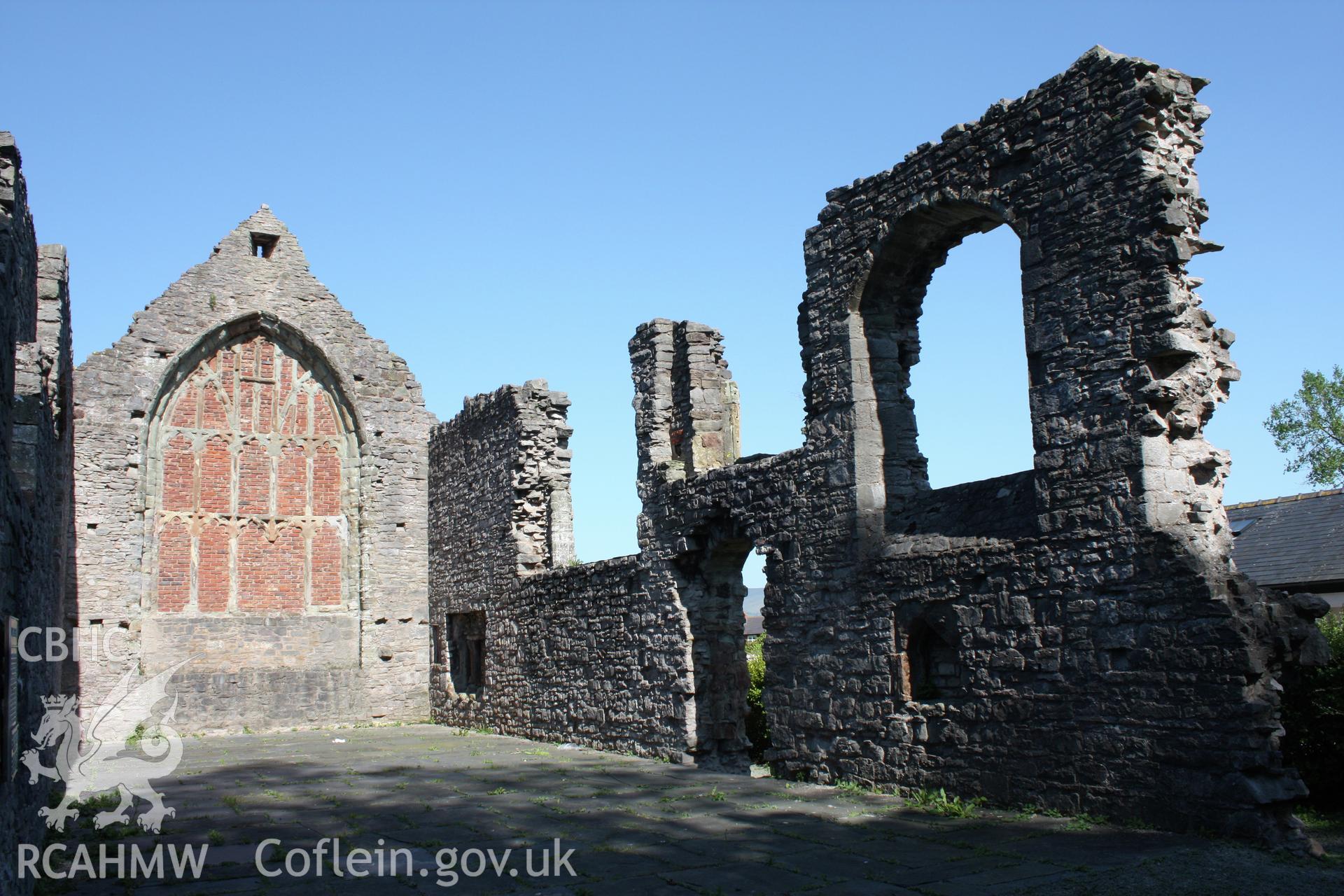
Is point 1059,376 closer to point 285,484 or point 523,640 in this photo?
point 523,640

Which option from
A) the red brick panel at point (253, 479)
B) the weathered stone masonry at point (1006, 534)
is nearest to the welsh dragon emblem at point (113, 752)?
the red brick panel at point (253, 479)

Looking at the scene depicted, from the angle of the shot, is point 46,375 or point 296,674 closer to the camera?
point 46,375

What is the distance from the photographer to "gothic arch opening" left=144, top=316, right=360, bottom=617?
17000 millimetres

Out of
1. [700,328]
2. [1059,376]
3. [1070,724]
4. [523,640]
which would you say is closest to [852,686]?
[1070,724]

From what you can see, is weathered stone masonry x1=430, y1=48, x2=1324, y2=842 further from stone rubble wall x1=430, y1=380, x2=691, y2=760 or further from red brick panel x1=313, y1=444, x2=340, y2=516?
red brick panel x1=313, y1=444, x2=340, y2=516

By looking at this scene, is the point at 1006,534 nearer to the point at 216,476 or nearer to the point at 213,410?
the point at 216,476

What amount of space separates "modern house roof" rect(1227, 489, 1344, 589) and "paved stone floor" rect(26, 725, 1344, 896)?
834 cm

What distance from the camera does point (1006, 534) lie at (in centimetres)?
840

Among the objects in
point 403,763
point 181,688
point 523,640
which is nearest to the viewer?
point 403,763

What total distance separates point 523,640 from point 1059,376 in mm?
8944

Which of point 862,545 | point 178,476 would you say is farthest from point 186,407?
point 862,545

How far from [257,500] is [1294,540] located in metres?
15.8

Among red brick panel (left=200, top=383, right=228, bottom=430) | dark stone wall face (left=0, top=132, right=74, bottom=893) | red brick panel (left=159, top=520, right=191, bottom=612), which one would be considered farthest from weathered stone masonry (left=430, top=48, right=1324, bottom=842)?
red brick panel (left=200, top=383, right=228, bottom=430)

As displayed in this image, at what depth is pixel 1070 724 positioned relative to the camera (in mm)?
7512
